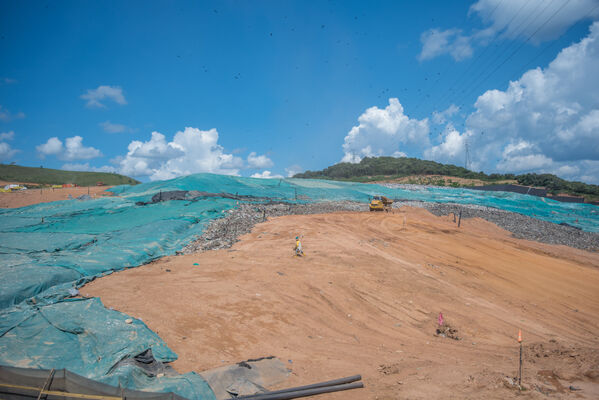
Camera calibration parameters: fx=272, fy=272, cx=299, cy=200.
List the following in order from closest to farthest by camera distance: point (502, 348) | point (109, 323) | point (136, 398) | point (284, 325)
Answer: point (136, 398) → point (109, 323) → point (502, 348) → point (284, 325)

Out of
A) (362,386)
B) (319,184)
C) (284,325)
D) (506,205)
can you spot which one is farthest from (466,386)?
(506,205)

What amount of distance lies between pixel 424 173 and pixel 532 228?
1412 inches

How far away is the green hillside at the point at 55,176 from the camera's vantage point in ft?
142

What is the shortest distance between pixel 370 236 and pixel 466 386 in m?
9.74

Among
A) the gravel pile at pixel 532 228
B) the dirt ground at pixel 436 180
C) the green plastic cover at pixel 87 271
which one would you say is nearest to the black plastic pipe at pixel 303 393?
the green plastic cover at pixel 87 271

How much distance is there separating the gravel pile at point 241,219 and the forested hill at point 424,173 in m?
31.5

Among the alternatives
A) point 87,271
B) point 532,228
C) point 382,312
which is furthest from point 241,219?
point 532,228

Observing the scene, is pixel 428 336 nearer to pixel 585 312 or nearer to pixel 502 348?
pixel 502 348

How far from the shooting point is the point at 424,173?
170 feet

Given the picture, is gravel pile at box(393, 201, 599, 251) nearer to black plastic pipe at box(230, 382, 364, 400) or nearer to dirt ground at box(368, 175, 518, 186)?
black plastic pipe at box(230, 382, 364, 400)

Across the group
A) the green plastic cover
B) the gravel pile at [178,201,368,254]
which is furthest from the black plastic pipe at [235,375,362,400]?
the gravel pile at [178,201,368,254]

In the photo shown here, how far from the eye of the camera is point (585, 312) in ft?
23.7

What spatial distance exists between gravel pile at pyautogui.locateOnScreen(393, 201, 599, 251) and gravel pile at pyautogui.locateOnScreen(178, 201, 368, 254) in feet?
24.0

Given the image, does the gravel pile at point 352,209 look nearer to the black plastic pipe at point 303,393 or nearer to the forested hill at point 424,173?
the black plastic pipe at point 303,393
